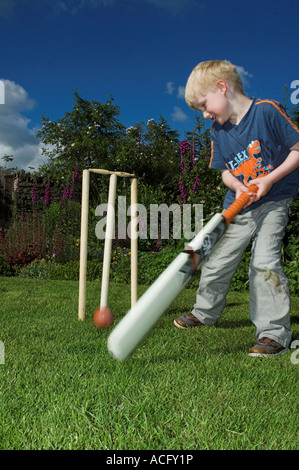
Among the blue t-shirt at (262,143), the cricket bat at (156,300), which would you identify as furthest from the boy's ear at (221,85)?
the cricket bat at (156,300)

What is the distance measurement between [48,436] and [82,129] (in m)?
15.5

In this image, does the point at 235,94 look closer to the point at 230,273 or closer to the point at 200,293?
the point at 230,273

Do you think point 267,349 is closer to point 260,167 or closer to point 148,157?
point 260,167

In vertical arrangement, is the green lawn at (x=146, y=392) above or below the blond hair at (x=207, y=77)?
below

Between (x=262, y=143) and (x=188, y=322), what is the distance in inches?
58.9

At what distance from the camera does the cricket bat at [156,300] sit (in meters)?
1.73

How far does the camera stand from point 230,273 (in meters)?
3.28

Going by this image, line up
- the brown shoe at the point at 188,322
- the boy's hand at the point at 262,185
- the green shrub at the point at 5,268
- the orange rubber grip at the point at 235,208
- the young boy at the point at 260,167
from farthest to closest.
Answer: the green shrub at the point at 5,268 → the brown shoe at the point at 188,322 → the young boy at the point at 260,167 → the boy's hand at the point at 262,185 → the orange rubber grip at the point at 235,208

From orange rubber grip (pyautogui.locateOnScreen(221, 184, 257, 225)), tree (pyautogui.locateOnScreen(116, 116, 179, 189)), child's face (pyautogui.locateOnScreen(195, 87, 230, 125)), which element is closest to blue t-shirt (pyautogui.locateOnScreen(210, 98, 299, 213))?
child's face (pyautogui.locateOnScreen(195, 87, 230, 125))

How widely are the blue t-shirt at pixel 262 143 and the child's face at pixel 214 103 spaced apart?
153mm

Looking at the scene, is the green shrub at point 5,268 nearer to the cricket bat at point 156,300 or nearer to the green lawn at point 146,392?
the green lawn at point 146,392

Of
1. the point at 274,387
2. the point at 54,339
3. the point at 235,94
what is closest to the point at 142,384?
the point at 274,387

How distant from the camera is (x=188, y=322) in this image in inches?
135

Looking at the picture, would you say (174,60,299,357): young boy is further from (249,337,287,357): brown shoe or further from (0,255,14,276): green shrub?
(0,255,14,276): green shrub
